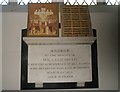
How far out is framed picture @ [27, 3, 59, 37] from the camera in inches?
29.8

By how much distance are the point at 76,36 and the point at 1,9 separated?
1.03 ft

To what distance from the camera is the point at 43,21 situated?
77cm

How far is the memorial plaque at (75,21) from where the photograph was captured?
0.76 meters

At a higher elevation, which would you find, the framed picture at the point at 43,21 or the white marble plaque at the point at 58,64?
the framed picture at the point at 43,21

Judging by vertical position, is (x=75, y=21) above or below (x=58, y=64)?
above

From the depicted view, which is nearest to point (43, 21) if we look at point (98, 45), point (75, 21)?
point (75, 21)

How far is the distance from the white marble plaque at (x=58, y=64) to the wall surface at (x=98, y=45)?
53mm

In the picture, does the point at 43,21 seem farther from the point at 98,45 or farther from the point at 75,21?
the point at 98,45

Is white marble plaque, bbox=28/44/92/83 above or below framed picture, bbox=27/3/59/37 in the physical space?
below

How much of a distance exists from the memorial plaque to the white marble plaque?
0.05 m

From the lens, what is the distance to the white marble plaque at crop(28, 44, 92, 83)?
740 mm

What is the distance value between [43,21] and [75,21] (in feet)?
0.39

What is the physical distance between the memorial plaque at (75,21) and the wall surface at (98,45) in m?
0.03

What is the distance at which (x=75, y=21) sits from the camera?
77 centimetres
